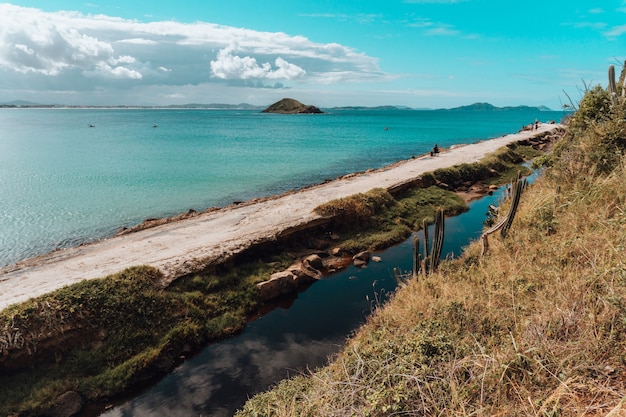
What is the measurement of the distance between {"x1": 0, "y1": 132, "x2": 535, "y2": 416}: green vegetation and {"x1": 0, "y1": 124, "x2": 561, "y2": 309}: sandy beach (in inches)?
49.8

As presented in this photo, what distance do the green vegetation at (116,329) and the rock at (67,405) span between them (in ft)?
0.57

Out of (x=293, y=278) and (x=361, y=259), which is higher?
(x=361, y=259)

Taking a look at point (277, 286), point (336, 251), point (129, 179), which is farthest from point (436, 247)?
point (129, 179)

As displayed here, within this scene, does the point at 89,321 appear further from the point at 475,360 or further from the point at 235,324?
the point at 475,360

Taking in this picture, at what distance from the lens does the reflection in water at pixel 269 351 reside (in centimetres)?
1130

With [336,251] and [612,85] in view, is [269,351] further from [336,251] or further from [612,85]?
[612,85]

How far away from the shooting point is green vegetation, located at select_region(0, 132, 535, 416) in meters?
11.5

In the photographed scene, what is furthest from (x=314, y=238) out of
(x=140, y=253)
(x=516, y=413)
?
(x=516, y=413)

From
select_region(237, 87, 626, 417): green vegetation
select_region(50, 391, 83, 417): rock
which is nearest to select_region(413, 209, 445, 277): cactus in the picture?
select_region(237, 87, 626, 417): green vegetation

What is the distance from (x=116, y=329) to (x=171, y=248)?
6334mm

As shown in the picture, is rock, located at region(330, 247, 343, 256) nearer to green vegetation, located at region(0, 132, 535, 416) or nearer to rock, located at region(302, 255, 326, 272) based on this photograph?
rock, located at region(302, 255, 326, 272)

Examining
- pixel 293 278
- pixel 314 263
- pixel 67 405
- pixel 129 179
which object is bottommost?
pixel 67 405

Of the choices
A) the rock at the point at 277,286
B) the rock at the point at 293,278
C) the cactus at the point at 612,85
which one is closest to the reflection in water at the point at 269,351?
the rock at the point at 293,278

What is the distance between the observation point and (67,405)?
1091 cm
